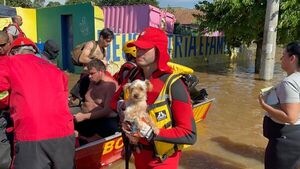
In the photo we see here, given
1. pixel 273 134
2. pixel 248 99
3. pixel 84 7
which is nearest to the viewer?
pixel 273 134

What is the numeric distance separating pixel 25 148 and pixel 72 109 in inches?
108

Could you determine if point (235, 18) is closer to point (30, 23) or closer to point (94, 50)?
point (30, 23)

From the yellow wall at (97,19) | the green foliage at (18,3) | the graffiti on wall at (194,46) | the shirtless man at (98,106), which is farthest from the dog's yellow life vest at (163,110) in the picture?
the green foliage at (18,3)

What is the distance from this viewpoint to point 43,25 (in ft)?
51.8

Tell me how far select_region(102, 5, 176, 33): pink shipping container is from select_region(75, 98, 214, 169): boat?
41.2ft

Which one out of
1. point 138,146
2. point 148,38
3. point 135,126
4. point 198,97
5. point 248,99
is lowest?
point 248,99

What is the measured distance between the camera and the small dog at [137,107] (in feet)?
8.35

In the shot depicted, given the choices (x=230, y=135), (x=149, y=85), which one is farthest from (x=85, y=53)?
(x=149, y=85)

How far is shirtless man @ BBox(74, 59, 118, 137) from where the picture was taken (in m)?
4.84

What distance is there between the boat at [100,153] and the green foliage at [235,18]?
11.1 meters

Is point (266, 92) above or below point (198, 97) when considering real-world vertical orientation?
above

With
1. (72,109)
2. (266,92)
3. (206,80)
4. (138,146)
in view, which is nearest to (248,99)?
(206,80)

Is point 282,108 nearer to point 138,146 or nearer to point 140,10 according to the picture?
point 138,146

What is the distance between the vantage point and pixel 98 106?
4.98 m
